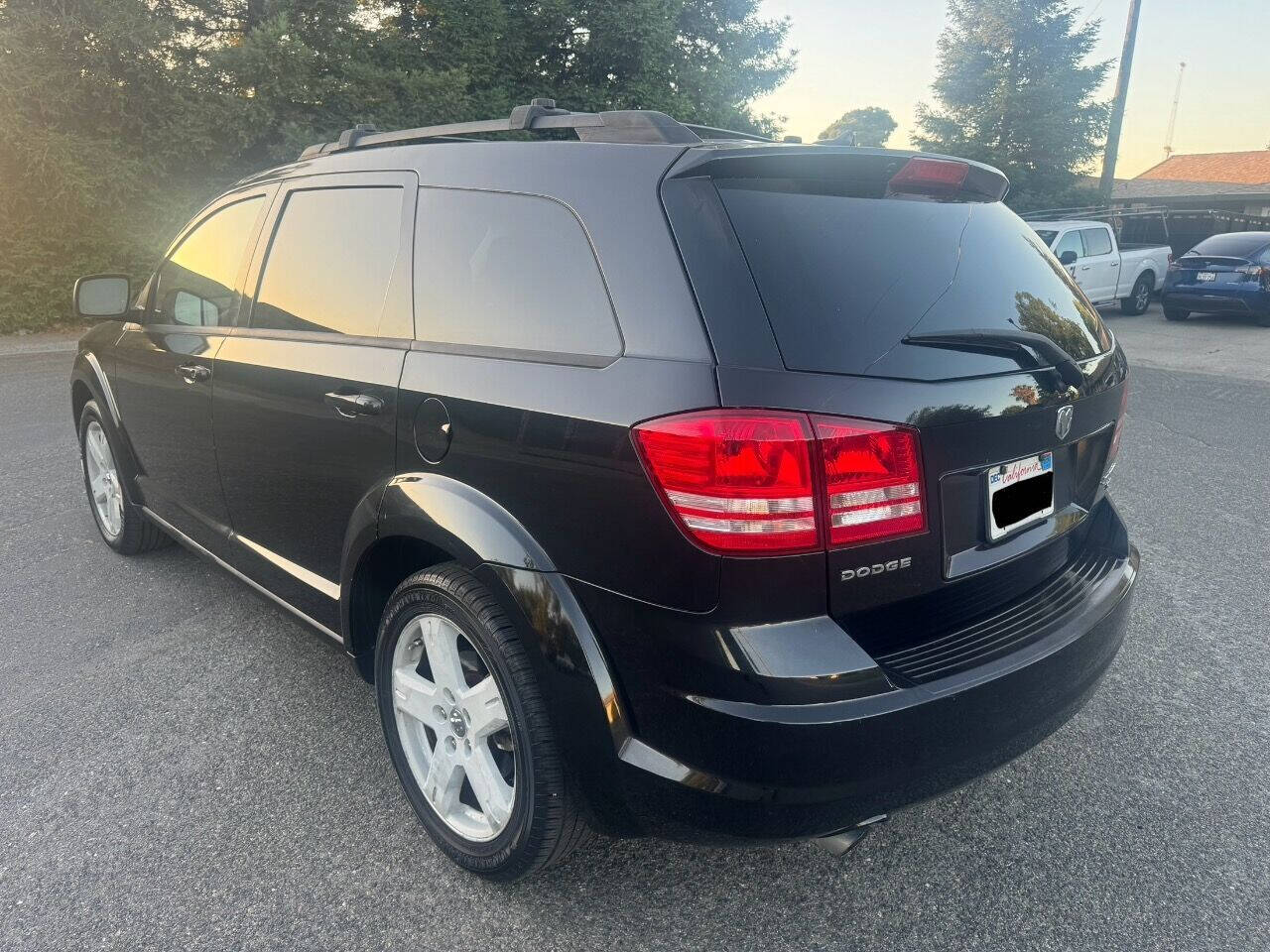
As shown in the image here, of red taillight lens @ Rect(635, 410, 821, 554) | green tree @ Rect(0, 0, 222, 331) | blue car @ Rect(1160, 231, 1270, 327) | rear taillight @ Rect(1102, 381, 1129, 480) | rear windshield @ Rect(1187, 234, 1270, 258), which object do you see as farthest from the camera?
rear windshield @ Rect(1187, 234, 1270, 258)

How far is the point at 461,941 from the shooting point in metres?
2.17

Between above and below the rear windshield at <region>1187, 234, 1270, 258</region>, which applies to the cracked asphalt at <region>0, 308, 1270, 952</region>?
below

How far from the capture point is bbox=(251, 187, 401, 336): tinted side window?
265 cm

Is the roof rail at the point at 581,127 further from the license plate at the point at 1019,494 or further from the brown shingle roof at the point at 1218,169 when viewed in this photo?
the brown shingle roof at the point at 1218,169

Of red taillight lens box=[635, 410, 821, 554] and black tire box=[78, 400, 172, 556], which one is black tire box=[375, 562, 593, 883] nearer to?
red taillight lens box=[635, 410, 821, 554]

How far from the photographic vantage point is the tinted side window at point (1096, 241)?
51.0ft

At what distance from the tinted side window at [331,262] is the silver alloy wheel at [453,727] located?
0.90 m

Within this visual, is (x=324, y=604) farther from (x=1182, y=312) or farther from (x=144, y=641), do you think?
(x=1182, y=312)

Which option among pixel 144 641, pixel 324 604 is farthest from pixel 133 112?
pixel 324 604

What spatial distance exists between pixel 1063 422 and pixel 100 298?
3.85 m

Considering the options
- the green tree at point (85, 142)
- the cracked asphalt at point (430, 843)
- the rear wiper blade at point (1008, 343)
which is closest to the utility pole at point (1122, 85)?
the green tree at point (85, 142)

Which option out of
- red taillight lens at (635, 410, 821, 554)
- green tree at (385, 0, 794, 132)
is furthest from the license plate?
green tree at (385, 0, 794, 132)

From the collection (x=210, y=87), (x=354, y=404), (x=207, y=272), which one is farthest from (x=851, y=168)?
(x=210, y=87)

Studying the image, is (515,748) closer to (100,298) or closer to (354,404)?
(354,404)
